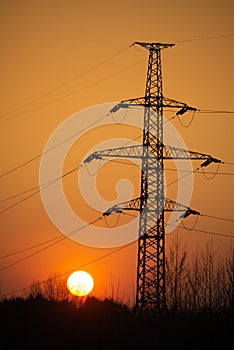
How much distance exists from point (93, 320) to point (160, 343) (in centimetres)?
535

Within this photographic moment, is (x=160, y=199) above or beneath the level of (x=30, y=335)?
above

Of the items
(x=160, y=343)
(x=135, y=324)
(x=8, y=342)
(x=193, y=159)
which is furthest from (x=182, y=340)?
(x=193, y=159)

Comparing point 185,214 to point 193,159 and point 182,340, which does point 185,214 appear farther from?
point 182,340

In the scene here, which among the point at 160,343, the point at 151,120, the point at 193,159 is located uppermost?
the point at 151,120

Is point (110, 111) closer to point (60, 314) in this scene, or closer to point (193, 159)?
point (193, 159)

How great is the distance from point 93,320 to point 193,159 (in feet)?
31.1

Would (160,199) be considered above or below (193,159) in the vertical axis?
below

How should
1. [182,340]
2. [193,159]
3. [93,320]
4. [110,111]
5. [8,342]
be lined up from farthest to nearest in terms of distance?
[110,111], [193,159], [93,320], [8,342], [182,340]

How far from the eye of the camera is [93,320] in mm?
31781

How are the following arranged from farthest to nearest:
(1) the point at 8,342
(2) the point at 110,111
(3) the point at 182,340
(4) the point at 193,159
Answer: (2) the point at 110,111, (4) the point at 193,159, (1) the point at 8,342, (3) the point at 182,340

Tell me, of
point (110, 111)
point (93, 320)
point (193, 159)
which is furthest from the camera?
point (110, 111)

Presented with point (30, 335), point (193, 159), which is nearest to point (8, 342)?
point (30, 335)

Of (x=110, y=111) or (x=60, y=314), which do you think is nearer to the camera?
(x=60, y=314)

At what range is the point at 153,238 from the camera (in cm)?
3362
